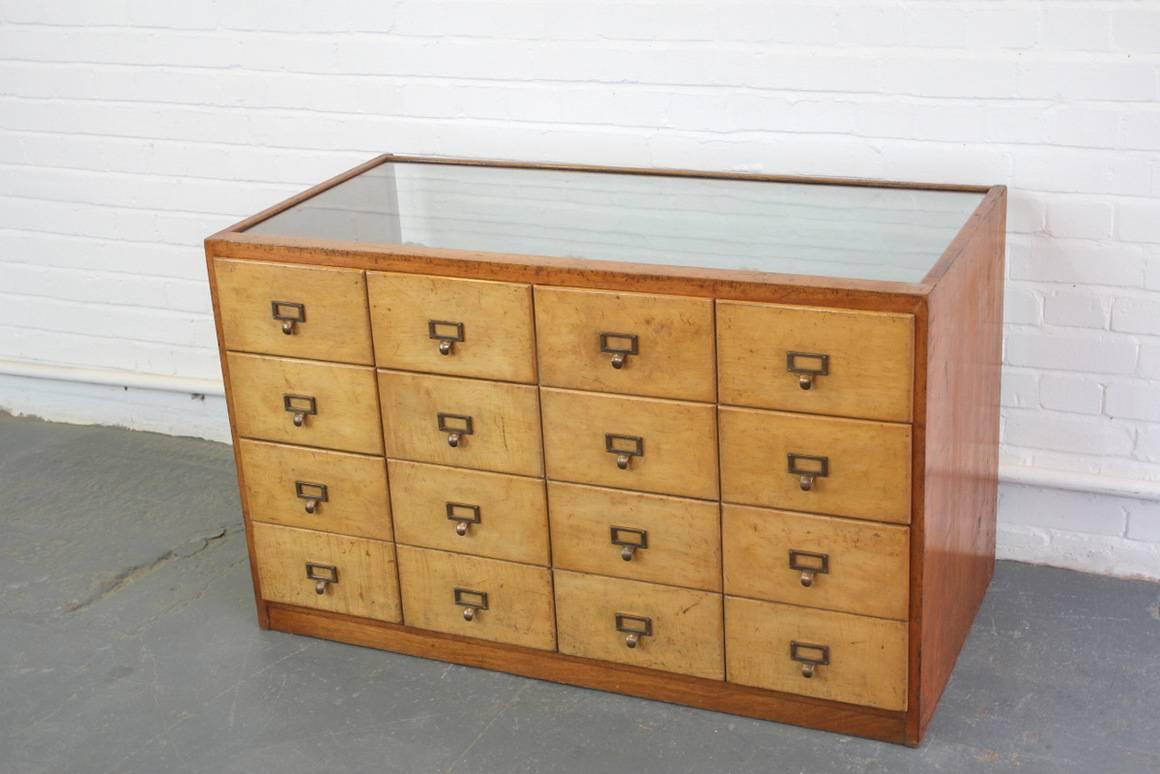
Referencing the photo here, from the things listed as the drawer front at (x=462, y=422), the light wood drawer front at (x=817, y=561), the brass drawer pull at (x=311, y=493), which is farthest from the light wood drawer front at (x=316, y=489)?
the light wood drawer front at (x=817, y=561)

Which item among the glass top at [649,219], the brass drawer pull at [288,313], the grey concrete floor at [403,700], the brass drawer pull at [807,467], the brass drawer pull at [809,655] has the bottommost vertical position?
the grey concrete floor at [403,700]

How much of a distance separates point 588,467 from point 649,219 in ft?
1.82

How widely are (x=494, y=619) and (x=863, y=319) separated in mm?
1058

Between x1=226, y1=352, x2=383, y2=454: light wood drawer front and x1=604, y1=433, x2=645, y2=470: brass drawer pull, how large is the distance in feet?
1.68

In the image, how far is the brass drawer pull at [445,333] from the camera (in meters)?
2.98

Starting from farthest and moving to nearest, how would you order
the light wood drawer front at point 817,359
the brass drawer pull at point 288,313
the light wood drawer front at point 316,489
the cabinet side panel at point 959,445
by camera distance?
1. the light wood drawer front at point 316,489
2. the brass drawer pull at point 288,313
3. the cabinet side panel at point 959,445
4. the light wood drawer front at point 817,359

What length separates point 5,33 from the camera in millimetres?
4195

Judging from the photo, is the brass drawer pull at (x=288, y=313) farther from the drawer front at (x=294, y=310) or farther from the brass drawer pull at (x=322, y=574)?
the brass drawer pull at (x=322, y=574)

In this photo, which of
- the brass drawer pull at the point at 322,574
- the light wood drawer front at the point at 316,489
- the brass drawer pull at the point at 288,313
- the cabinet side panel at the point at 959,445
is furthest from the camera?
the brass drawer pull at the point at 322,574

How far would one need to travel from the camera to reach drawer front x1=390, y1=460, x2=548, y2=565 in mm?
3080

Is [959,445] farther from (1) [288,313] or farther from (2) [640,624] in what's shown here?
(1) [288,313]

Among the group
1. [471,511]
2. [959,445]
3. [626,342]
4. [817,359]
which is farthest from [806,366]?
[471,511]

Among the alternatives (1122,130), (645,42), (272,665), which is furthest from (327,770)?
(1122,130)

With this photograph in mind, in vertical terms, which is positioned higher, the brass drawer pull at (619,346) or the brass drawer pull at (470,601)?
the brass drawer pull at (619,346)
